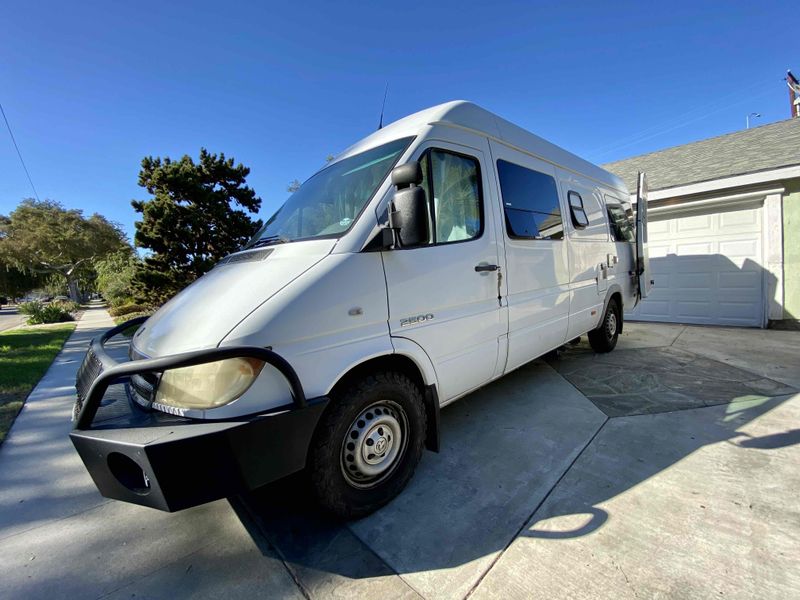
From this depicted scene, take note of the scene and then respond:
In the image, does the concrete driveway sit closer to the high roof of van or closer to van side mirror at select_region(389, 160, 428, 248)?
van side mirror at select_region(389, 160, 428, 248)

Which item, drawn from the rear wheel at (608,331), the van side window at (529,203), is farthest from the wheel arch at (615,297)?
the van side window at (529,203)

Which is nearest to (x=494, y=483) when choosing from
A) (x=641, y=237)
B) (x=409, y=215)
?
(x=409, y=215)

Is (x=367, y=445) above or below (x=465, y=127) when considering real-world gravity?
below

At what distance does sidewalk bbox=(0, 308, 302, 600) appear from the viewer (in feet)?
5.72

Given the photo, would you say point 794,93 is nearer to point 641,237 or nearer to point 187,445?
point 641,237

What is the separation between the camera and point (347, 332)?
196 centimetres

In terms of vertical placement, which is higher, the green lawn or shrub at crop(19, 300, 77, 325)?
shrub at crop(19, 300, 77, 325)

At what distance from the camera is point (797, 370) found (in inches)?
174

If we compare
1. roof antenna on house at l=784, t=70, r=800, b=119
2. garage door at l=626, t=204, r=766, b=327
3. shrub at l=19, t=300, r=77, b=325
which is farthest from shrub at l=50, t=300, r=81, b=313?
roof antenna on house at l=784, t=70, r=800, b=119

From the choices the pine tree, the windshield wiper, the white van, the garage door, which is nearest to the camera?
the white van

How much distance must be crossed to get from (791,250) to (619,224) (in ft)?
13.5

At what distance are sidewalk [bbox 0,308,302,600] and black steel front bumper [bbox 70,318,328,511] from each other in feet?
1.74

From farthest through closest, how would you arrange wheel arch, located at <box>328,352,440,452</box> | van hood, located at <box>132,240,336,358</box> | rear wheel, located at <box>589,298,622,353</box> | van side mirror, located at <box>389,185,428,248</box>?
rear wheel, located at <box>589,298,622,353</box> → wheel arch, located at <box>328,352,440,452</box> → van side mirror, located at <box>389,185,428,248</box> → van hood, located at <box>132,240,336,358</box>

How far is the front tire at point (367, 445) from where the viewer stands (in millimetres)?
1920
